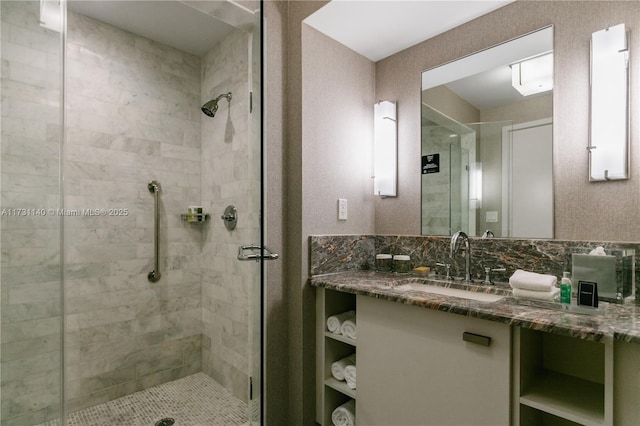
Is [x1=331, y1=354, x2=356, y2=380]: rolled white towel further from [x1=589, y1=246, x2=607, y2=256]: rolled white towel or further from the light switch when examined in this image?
[x1=589, y1=246, x2=607, y2=256]: rolled white towel

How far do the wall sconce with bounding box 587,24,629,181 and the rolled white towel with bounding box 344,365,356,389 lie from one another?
1305mm

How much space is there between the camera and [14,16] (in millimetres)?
1190

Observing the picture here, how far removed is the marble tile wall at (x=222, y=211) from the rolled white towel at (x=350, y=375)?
57 cm

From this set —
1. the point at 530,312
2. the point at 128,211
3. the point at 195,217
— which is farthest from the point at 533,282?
the point at 128,211

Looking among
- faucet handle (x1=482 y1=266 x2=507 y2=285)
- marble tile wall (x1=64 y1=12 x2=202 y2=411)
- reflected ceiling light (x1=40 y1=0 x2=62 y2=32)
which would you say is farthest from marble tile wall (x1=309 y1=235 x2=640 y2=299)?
reflected ceiling light (x1=40 y1=0 x2=62 y2=32)

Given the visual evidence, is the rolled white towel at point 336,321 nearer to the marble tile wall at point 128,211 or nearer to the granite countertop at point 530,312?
the granite countertop at point 530,312

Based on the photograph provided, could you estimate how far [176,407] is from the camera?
5.98ft

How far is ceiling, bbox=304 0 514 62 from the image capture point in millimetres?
1560

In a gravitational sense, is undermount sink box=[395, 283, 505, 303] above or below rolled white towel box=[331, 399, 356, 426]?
above

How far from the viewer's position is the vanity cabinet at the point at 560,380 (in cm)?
87

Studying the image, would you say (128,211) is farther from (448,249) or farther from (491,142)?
(491,142)

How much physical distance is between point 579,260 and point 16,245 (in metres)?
2.09

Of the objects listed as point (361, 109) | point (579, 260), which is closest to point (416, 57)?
point (361, 109)

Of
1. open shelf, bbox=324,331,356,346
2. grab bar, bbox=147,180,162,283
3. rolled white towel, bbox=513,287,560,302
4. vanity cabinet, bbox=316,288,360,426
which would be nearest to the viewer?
rolled white towel, bbox=513,287,560,302
